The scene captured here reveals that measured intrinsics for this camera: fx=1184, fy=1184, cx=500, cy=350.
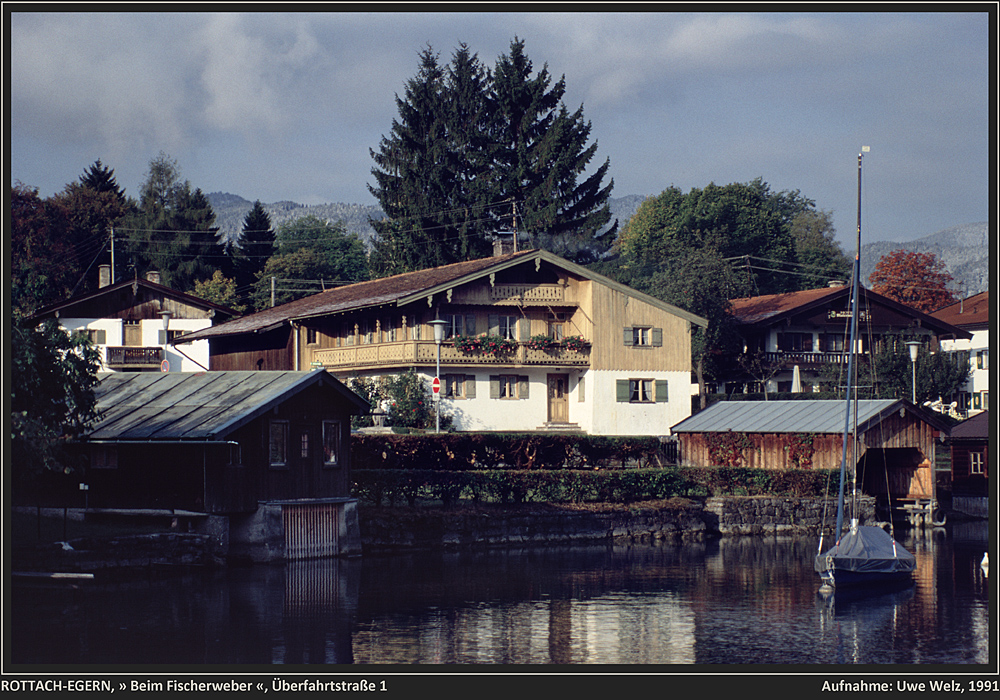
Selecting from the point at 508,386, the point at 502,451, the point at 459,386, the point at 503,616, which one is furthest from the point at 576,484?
the point at 503,616

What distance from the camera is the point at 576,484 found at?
47.9 m

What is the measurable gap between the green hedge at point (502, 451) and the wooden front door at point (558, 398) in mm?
9569

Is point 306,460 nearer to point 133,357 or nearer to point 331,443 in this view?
point 331,443

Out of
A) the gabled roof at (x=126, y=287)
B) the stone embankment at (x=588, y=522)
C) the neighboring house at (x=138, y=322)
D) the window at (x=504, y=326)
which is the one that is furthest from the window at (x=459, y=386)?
the gabled roof at (x=126, y=287)

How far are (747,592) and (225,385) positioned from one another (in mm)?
17435

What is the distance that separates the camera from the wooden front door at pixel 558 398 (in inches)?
2530

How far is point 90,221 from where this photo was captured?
99.1 metres

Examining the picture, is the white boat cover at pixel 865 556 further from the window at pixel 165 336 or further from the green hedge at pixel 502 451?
the window at pixel 165 336

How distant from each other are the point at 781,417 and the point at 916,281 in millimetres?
56277

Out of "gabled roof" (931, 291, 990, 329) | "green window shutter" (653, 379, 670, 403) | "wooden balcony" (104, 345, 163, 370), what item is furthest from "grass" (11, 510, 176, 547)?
"gabled roof" (931, 291, 990, 329)

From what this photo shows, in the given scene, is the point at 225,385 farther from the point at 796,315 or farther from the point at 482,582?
the point at 796,315

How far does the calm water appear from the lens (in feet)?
78.4

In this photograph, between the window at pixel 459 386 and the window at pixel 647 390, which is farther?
the window at pixel 647 390

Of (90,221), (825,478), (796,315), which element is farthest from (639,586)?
(90,221)
